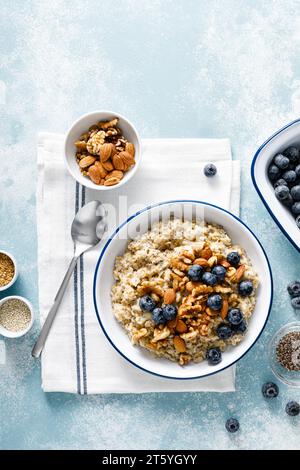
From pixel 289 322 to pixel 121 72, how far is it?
1.21 m

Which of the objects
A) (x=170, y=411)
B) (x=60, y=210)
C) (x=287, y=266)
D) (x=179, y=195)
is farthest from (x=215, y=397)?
(x=60, y=210)

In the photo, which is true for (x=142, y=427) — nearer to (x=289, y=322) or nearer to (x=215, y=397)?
(x=215, y=397)

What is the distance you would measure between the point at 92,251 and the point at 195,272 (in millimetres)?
474

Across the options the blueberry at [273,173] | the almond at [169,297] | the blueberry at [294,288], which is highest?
the blueberry at [273,173]

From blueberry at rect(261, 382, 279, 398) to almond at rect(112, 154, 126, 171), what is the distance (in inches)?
40.5

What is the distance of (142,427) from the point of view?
7.77ft

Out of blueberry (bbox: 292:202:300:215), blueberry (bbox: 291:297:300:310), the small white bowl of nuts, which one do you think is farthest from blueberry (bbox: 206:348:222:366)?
the small white bowl of nuts

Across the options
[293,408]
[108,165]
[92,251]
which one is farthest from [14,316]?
[293,408]

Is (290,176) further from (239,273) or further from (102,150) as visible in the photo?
(102,150)

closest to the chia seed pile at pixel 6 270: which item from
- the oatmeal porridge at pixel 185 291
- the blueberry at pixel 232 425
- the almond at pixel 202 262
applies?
the oatmeal porridge at pixel 185 291

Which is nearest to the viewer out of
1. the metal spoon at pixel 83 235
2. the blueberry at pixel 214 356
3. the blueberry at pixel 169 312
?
the blueberry at pixel 169 312

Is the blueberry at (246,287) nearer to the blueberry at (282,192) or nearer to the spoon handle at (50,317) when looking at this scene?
the blueberry at (282,192)

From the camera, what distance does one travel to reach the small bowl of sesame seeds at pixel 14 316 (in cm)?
230

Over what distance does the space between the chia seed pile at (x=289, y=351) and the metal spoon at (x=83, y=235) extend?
835mm
